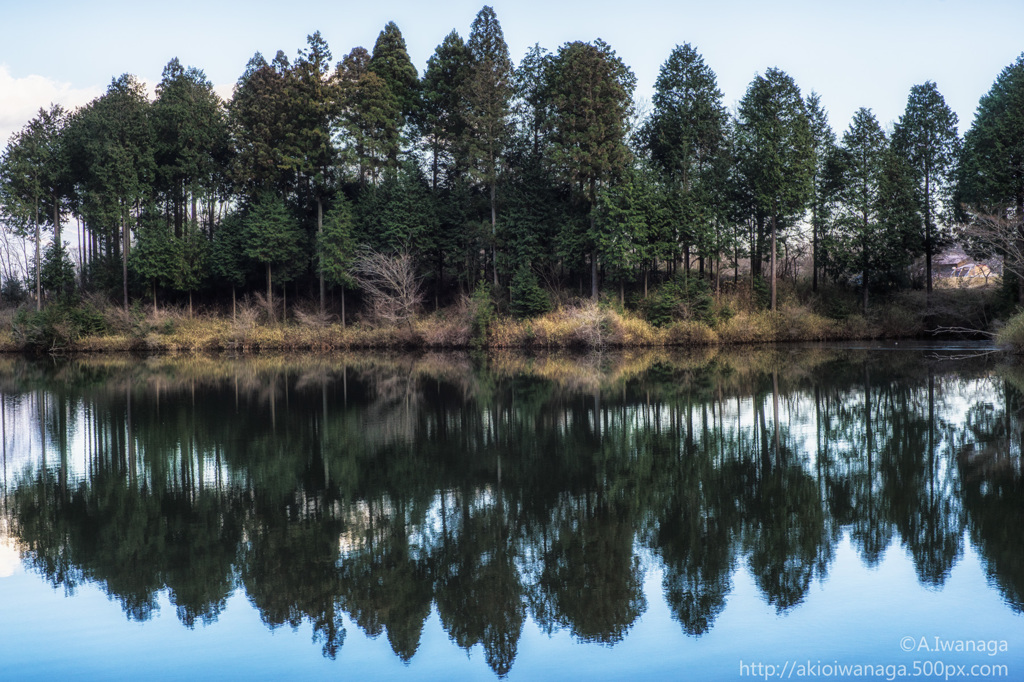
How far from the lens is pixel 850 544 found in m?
7.61

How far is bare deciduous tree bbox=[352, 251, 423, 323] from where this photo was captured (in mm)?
40688

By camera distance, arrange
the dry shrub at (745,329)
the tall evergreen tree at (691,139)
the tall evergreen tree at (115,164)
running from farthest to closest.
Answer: the tall evergreen tree at (115,164), the tall evergreen tree at (691,139), the dry shrub at (745,329)

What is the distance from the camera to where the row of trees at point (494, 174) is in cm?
3912

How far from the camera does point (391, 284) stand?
4125cm

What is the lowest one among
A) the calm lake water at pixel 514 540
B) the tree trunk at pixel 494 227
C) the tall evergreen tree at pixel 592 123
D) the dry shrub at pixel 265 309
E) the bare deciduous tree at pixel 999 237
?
the calm lake water at pixel 514 540

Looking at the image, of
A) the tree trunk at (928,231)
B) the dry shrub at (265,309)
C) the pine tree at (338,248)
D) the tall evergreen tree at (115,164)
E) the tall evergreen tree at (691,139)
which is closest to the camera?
the tall evergreen tree at (691,139)

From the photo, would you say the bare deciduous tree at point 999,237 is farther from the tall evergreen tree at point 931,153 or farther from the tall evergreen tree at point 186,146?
the tall evergreen tree at point 186,146

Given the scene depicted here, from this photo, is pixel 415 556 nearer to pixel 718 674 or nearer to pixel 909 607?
pixel 718 674

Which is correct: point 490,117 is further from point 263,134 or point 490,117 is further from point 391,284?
point 263,134

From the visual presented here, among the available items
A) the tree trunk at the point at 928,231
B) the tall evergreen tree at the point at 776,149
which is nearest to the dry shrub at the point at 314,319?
the tall evergreen tree at the point at 776,149

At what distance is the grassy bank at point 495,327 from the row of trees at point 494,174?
227 cm

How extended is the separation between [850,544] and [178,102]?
52.0 m

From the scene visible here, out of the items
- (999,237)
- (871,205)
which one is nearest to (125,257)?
(871,205)

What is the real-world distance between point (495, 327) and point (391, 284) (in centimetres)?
627
